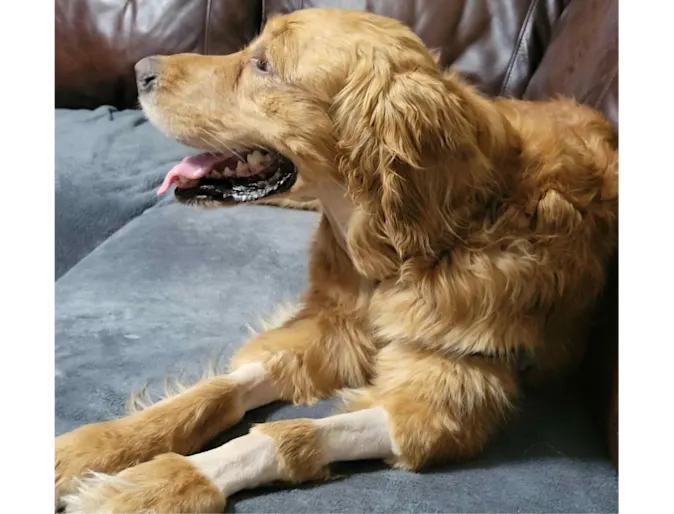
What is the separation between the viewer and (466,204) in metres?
1.16

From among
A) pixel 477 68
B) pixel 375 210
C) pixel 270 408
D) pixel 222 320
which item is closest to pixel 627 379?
pixel 375 210

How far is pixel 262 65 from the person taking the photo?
4.15 ft

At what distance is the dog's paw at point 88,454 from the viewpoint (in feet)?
3.22

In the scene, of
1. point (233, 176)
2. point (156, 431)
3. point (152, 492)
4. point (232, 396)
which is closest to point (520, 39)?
point (233, 176)

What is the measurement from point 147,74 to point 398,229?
557 mm

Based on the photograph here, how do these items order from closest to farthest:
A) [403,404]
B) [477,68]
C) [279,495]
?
[279,495] < [403,404] < [477,68]

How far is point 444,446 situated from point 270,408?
32 centimetres

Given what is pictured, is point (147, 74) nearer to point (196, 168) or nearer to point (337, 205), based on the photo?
point (196, 168)

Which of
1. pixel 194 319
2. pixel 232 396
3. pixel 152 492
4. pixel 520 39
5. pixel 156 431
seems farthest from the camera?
pixel 520 39

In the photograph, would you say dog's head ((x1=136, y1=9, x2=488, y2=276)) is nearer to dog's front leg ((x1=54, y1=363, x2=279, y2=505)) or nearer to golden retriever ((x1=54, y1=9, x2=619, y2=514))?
golden retriever ((x1=54, y1=9, x2=619, y2=514))

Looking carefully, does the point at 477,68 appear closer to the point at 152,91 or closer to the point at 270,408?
the point at 152,91

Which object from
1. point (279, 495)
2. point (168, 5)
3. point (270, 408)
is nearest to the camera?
point (279, 495)

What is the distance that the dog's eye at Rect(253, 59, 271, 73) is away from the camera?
49.2 inches

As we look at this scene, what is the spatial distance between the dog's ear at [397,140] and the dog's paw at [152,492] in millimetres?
483
